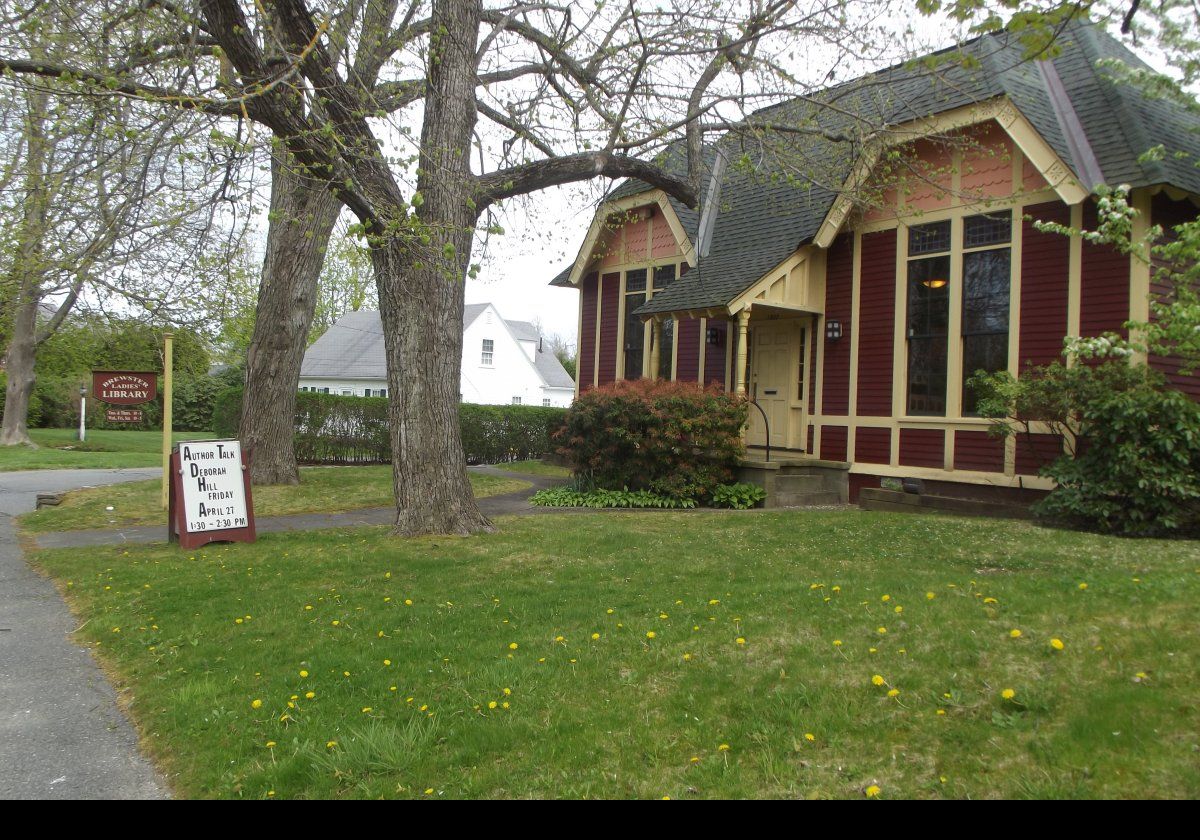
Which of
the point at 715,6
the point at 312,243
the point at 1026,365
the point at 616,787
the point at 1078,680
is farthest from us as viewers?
the point at 312,243

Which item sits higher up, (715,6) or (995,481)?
(715,6)

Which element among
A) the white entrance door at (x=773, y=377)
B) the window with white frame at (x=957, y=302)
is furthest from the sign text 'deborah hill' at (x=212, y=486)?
the window with white frame at (x=957, y=302)

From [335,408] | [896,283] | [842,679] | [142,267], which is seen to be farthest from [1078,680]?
[335,408]

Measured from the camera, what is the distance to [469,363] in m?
46.9

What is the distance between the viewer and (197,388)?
38.8 meters

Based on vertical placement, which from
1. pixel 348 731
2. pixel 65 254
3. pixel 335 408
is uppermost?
pixel 65 254

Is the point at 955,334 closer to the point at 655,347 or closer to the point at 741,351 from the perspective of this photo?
the point at 741,351

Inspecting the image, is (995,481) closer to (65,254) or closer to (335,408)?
(65,254)

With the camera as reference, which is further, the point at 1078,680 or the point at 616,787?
the point at 1078,680

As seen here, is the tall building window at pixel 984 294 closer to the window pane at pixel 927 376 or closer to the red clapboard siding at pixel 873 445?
the window pane at pixel 927 376

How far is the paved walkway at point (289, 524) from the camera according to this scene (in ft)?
35.3

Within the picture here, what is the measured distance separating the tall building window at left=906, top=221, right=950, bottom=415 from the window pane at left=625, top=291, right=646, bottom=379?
6729 mm

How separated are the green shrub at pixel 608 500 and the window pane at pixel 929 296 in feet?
15.2

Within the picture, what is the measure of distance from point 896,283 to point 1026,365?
108 inches
